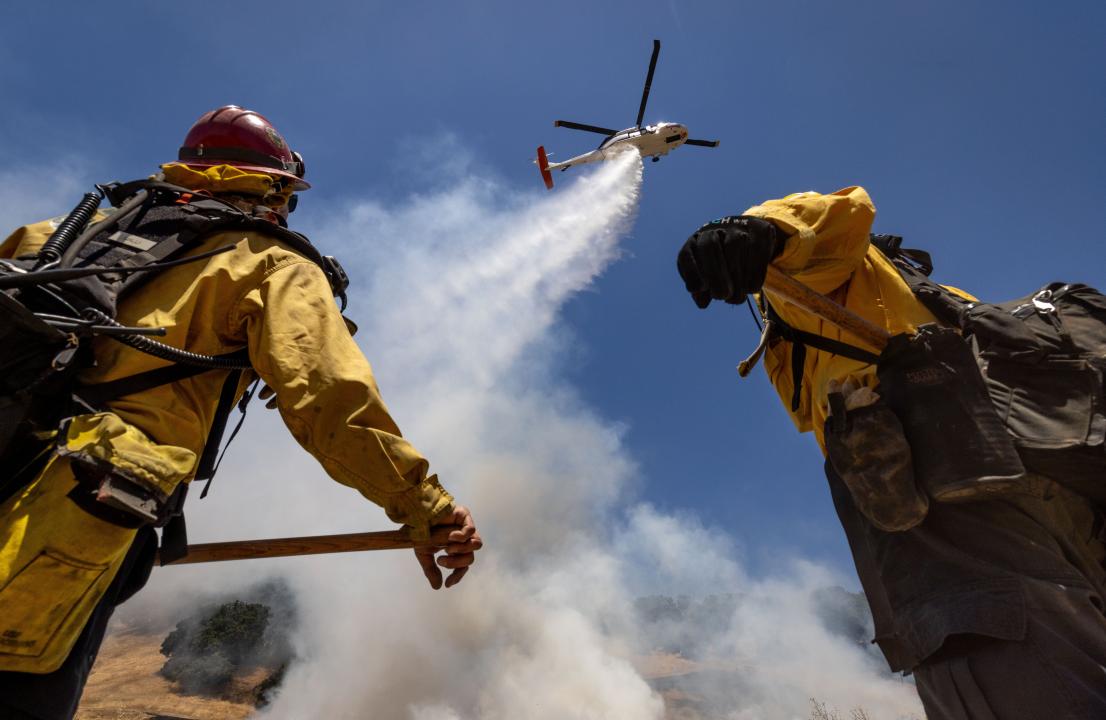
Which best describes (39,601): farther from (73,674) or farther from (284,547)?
(284,547)

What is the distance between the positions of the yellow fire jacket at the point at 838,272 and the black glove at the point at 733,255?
148 millimetres

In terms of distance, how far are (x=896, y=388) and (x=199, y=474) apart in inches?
115

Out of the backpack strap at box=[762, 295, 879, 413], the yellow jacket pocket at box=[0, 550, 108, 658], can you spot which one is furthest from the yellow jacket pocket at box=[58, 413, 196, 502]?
the backpack strap at box=[762, 295, 879, 413]

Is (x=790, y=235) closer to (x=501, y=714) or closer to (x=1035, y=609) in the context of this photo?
(x=1035, y=609)

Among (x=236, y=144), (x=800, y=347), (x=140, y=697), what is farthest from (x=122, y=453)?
(x=140, y=697)

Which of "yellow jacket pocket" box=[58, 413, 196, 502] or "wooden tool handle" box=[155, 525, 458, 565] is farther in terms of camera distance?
"wooden tool handle" box=[155, 525, 458, 565]

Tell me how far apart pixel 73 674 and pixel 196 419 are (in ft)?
2.66

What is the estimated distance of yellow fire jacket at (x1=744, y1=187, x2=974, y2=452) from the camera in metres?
3.15

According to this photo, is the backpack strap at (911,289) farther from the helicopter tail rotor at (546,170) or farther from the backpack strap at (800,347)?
the helicopter tail rotor at (546,170)

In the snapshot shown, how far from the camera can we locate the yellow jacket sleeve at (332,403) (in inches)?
88.4

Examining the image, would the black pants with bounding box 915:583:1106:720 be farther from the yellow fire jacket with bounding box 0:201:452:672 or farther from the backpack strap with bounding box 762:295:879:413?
the yellow fire jacket with bounding box 0:201:452:672

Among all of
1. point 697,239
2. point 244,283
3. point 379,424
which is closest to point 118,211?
point 244,283

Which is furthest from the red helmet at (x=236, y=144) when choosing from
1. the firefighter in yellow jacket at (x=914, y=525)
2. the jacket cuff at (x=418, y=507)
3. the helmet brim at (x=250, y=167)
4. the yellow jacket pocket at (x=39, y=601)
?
the firefighter in yellow jacket at (x=914, y=525)

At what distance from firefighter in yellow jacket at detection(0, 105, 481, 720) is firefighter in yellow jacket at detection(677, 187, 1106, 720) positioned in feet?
5.59
